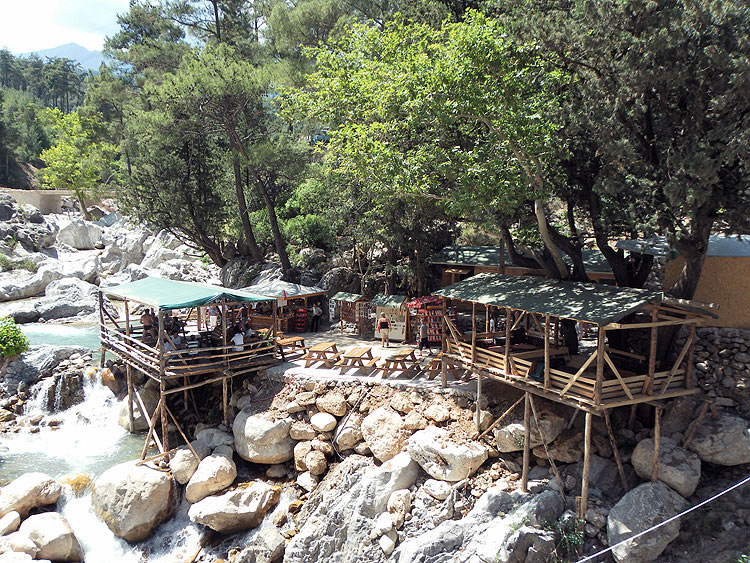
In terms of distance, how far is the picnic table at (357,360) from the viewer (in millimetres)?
16312

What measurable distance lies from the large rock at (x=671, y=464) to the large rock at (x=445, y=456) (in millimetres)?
3427

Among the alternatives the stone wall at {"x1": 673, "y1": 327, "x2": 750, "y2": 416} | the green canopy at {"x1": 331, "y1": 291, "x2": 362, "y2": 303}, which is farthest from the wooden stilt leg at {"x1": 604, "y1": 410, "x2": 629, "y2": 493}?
the green canopy at {"x1": 331, "y1": 291, "x2": 362, "y2": 303}

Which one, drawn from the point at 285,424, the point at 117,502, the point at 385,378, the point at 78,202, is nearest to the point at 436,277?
the point at 385,378

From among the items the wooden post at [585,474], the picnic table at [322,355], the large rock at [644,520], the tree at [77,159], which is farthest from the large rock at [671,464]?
the tree at [77,159]

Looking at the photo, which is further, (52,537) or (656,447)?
(52,537)

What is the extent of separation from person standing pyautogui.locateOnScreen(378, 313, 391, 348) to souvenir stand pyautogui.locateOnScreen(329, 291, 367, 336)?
1555 millimetres

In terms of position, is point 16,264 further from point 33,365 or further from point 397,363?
point 397,363

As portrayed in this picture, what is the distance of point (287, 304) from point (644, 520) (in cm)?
1562

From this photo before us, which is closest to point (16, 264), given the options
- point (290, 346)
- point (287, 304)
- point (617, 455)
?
point (287, 304)

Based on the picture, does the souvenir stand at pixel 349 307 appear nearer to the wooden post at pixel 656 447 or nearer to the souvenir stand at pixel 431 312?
the souvenir stand at pixel 431 312

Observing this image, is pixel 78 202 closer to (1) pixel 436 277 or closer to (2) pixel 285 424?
(1) pixel 436 277

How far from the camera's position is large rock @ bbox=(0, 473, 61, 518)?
1346cm

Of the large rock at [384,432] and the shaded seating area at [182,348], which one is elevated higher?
the shaded seating area at [182,348]

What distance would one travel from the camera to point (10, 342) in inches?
778
